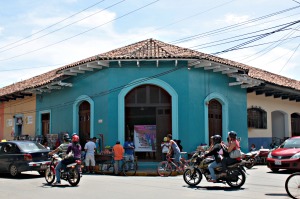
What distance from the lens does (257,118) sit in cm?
2353

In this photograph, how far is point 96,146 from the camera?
18.6 meters

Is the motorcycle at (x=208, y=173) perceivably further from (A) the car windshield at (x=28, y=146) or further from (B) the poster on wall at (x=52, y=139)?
(B) the poster on wall at (x=52, y=139)

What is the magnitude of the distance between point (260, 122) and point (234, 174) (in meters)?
13.3

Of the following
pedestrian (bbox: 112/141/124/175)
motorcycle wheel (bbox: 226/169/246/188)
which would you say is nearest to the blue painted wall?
pedestrian (bbox: 112/141/124/175)

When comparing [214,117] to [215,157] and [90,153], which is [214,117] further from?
[215,157]

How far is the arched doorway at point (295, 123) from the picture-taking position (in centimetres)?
2702

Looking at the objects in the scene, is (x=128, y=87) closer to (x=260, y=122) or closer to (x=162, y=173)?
(x=162, y=173)

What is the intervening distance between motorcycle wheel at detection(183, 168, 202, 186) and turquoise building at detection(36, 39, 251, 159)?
6.04 m

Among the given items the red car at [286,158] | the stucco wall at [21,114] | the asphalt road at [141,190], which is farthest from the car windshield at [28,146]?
the stucco wall at [21,114]

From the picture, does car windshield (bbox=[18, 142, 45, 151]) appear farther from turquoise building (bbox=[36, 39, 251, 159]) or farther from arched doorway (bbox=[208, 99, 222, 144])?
arched doorway (bbox=[208, 99, 222, 144])

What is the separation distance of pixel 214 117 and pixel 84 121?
6730mm

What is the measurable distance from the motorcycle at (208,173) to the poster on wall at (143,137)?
6.41m

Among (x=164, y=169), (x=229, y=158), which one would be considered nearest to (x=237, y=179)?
(x=229, y=158)

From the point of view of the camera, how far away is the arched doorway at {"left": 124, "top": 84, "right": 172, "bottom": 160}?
1861 cm
